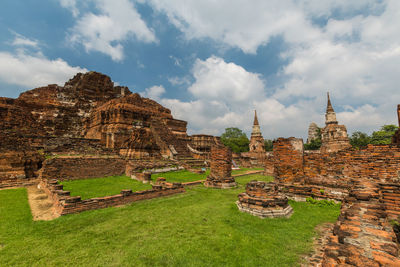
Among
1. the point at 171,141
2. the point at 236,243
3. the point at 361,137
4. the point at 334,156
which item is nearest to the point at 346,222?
the point at 236,243

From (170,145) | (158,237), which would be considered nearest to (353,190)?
(158,237)

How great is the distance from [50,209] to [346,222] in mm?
7044

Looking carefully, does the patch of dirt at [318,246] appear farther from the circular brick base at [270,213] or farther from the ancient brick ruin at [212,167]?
the circular brick base at [270,213]

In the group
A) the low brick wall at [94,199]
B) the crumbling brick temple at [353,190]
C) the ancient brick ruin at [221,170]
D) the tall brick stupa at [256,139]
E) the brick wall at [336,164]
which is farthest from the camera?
the tall brick stupa at [256,139]

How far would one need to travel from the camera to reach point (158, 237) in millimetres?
3566

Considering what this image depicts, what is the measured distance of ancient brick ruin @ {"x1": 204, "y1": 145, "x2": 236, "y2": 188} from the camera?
915 centimetres

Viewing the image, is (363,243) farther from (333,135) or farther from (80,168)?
(333,135)

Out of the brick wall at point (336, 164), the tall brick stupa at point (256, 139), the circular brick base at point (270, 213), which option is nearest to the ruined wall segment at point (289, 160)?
the brick wall at point (336, 164)

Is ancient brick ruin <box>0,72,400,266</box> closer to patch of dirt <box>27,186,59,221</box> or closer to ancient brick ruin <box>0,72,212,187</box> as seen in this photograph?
ancient brick ruin <box>0,72,212,187</box>

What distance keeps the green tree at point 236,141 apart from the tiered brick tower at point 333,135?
77.6ft

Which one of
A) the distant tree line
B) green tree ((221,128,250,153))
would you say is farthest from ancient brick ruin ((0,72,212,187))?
the distant tree line

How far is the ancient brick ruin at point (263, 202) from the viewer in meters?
4.69

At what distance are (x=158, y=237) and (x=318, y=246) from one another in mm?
2923

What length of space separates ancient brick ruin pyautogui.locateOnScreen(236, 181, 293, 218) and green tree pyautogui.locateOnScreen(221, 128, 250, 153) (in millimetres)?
43855
